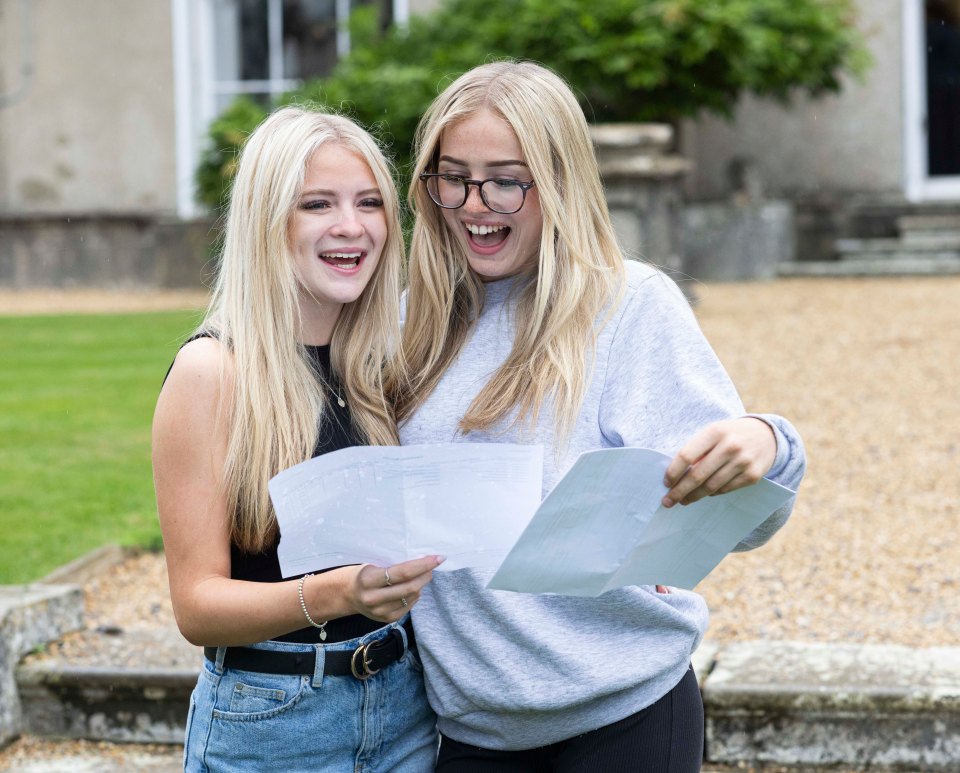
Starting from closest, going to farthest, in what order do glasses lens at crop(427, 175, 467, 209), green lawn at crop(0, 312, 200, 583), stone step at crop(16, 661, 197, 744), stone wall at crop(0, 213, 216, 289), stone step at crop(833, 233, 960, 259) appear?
glasses lens at crop(427, 175, 467, 209), stone step at crop(16, 661, 197, 744), green lawn at crop(0, 312, 200, 583), stone step at crop(833, 233, 960, 259), stone wall at crop(0, 213, 216, 289)

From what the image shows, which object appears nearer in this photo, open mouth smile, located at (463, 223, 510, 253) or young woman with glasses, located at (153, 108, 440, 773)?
young woman with glasses, located at (153, 108, 440, 773)

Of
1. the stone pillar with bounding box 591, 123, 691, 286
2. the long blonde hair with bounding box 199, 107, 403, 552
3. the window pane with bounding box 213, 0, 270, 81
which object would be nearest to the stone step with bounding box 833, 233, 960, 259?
the stone pillar with bounding box 591, 123, 691, 286

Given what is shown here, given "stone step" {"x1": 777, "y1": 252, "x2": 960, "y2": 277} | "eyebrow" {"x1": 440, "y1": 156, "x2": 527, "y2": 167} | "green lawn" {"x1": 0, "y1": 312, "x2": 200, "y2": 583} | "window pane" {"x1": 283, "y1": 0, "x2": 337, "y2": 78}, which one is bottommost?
"green lawn" {"x1": 0, "y1": 312, "x2": 200, "y2": 583}

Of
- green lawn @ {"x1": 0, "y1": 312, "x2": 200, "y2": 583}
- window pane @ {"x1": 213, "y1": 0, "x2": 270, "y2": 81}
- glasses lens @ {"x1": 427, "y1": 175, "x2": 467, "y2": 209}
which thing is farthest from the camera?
window pane @ {"x1": 213, "y1": 0, "x2": 270, "y2": 81}

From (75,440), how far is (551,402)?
502 centimetres

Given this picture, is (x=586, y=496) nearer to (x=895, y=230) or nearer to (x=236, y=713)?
(x=236, y=713)

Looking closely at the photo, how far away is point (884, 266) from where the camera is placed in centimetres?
1176

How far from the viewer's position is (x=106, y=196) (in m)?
14.9

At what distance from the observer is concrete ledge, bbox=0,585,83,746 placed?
3494mm

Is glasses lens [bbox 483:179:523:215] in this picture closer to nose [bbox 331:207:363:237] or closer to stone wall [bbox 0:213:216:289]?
nose [bbox 331:207:363:237]

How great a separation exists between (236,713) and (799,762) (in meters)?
1.68

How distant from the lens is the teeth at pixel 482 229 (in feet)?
6.84

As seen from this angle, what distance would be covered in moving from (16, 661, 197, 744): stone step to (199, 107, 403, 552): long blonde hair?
5.18 ft

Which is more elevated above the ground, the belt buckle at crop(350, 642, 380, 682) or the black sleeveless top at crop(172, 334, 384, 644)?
the black sleeveless top at crop(172, 334, 384, 644)
